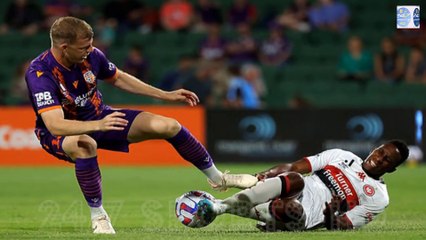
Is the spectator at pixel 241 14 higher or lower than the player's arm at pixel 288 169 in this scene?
lower

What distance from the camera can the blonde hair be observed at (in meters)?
8.14

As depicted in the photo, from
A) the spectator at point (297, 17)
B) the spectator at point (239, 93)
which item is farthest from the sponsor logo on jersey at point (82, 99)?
the spectator at point (297, 17)

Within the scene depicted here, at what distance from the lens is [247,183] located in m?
8.73

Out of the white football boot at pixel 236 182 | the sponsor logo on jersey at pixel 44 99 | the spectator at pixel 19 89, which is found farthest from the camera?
the spectator at pixel 19 89

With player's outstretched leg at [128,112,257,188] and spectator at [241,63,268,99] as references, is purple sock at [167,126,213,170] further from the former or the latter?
spectator at [241,63,268,99]

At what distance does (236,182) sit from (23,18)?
44.2 feet

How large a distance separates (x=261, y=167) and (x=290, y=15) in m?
4.82

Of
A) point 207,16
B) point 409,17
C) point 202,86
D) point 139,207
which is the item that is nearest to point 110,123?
point 409,17

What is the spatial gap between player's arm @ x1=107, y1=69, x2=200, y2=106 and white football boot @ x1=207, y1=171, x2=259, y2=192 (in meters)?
0.71

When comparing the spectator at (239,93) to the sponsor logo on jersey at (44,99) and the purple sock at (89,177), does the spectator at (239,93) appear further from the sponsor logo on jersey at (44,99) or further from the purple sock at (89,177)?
the sponsor logo on jersey at (44,99)

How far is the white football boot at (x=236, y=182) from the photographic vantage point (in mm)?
8734

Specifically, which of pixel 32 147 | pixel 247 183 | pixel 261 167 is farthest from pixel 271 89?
pixel 247 183

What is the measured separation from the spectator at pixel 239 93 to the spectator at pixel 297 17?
84.1 inches

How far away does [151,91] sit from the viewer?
902cm
